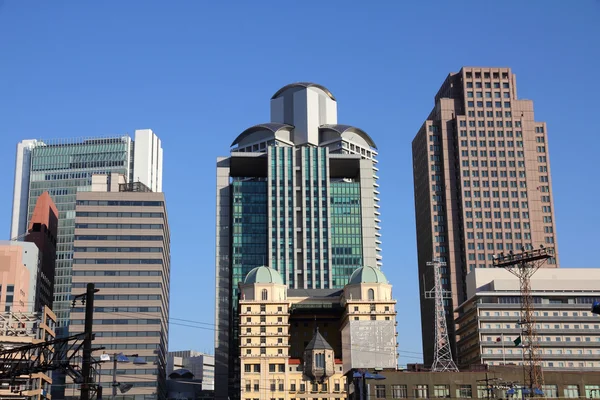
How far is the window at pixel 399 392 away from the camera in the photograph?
156 m

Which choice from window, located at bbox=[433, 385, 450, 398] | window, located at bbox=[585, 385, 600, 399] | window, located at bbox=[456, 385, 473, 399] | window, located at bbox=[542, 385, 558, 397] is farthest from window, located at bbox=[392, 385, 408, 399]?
window, located at bbox=[585, 385, 600, 399]

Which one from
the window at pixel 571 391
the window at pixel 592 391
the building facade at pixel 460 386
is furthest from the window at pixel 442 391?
the window at pixel 592 391

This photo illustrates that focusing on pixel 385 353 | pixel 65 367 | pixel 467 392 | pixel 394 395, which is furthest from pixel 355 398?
pixel 65 367

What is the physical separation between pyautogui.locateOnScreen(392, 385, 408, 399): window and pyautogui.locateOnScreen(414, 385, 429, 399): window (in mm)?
1812

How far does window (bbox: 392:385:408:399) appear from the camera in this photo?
513 ft

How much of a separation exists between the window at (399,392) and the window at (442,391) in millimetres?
5270

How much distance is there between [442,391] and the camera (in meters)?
157

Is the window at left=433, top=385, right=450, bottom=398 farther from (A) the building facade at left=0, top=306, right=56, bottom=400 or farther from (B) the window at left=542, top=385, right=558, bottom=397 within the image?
(A) the building facade at left=0, top=306, right=56, bottom=400

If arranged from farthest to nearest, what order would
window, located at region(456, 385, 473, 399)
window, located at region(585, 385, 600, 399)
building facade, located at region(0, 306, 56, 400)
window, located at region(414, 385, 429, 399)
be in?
window, located at region(585, 385, 600, 399) < window, located at region(456, 385, 473, 399) < window, located at region(414, 385, 429, 399) < building facade, located at region(0, 306, 56, 400)

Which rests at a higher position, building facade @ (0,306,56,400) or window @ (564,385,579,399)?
building facade @ (0,306,56,400)

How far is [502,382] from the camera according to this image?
158m

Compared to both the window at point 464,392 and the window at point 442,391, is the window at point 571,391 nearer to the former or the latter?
the window at point 464,392

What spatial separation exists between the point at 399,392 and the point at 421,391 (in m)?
4.03

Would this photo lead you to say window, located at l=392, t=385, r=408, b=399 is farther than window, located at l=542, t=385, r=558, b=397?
No
